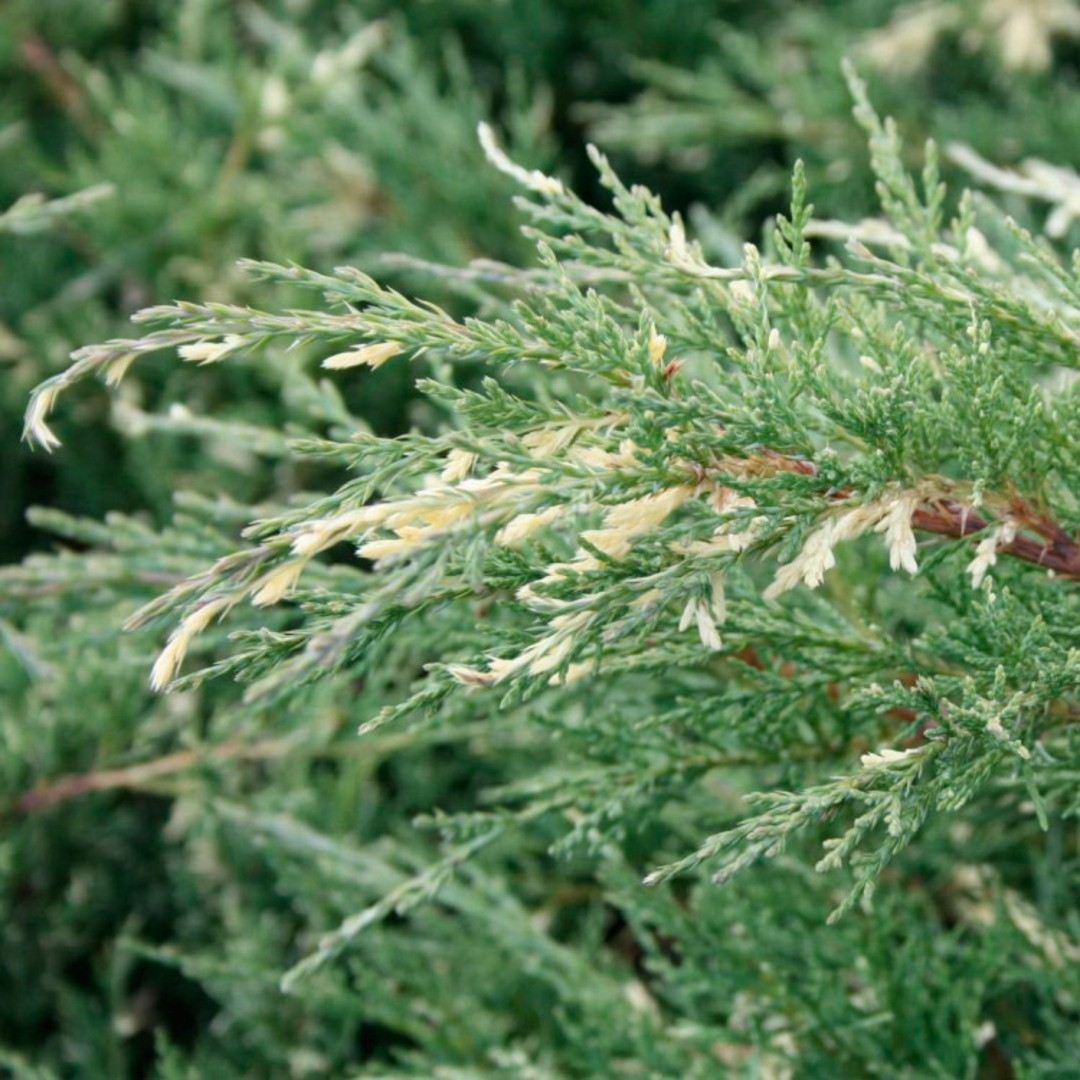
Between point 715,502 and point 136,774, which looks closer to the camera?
point 715,502

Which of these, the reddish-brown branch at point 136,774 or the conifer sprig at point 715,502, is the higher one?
the conifer sprig at point 715,502

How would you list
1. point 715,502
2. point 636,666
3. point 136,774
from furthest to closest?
point 136,774 → point 636,666 → point 715,502

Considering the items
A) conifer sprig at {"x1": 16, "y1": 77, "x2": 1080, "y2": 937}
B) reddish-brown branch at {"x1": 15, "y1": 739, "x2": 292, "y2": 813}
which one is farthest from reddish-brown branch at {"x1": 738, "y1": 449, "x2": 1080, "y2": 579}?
reddish-brown branch at {"x1": 15, "y1": 739, "x2": 292, "y2": 813}

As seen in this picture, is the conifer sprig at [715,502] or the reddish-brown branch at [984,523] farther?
the reddish-brown branch at [984,523]

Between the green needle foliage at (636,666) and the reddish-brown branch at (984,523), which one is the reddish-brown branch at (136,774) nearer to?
the green needle foliage at (636,666)

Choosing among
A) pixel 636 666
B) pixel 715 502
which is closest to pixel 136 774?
pixel 636 666

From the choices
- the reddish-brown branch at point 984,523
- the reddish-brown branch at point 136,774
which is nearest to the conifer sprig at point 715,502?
the reddish-brown branch at point 984,523

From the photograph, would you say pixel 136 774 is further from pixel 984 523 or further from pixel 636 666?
pixel 984 523

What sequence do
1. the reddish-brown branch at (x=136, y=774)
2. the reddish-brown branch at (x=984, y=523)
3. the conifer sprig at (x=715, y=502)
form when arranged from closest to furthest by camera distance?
the conifer sprig at (x=715, y=502) → the reddish-brown branch at (x=984, y=523) → the reddish-brown branch at (x=136, y=774)

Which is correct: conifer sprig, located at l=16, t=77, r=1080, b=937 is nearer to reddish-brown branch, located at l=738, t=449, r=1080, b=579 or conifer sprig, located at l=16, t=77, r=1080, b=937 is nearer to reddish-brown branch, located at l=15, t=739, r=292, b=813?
reddish-brown branch, located at l=738, t=449, r=1080, b=579

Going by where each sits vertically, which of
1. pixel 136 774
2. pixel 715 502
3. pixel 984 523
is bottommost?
pixel 136 774
